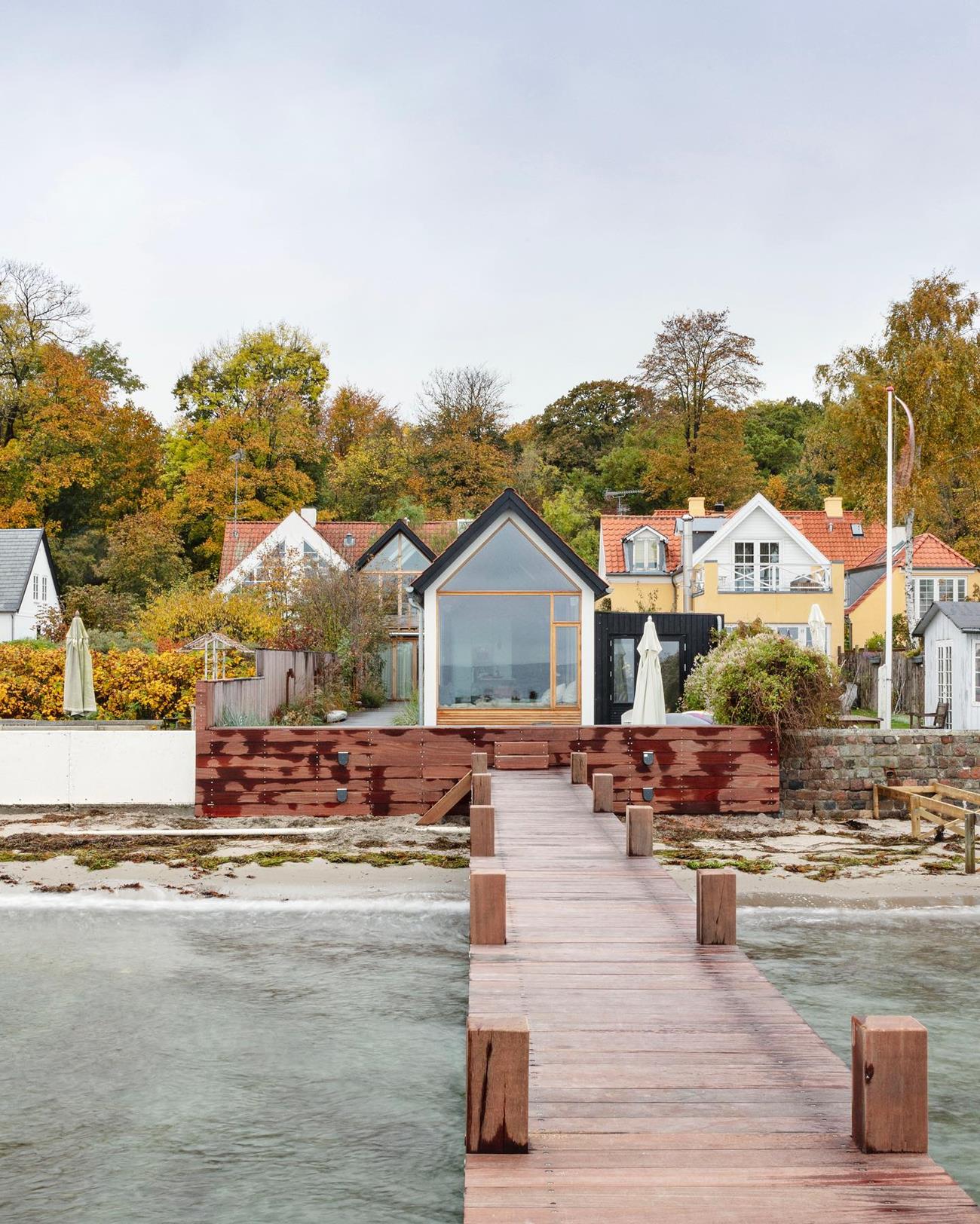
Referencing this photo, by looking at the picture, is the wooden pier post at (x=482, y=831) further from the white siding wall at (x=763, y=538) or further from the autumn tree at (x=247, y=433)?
the autumn tree at (x=247, y=433)

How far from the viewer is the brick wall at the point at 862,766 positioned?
715 inches

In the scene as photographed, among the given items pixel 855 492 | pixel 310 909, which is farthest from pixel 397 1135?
pixel 855 492

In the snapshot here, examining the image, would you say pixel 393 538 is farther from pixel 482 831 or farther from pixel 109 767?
pixel 482 831

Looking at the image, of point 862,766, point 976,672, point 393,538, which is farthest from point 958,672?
point 393,538

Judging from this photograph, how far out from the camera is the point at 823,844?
16.2m

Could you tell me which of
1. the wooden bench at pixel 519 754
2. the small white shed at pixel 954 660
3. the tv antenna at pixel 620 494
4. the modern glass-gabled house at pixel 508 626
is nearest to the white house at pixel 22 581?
the tv antenna at pixel 620 494

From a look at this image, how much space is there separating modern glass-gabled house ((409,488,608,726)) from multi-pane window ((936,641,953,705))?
11.0 m

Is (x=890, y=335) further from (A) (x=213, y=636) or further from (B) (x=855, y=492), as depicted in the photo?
(A) (x=213, y=636)

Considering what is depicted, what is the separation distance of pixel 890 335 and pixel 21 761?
2698 cm

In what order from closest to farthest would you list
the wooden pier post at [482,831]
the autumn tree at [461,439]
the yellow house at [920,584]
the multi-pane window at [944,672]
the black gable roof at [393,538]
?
the wooden pier post at [482,831] → the multi-pane window at [944,672] → the black gable roof at [393,538] → the yellow house at [920,584] → the autumn tree at [461,439]

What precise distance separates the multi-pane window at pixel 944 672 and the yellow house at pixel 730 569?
9413mm

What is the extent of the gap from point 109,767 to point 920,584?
3328cm

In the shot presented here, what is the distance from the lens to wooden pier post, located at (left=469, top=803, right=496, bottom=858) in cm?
1034

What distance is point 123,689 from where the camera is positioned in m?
20.7
